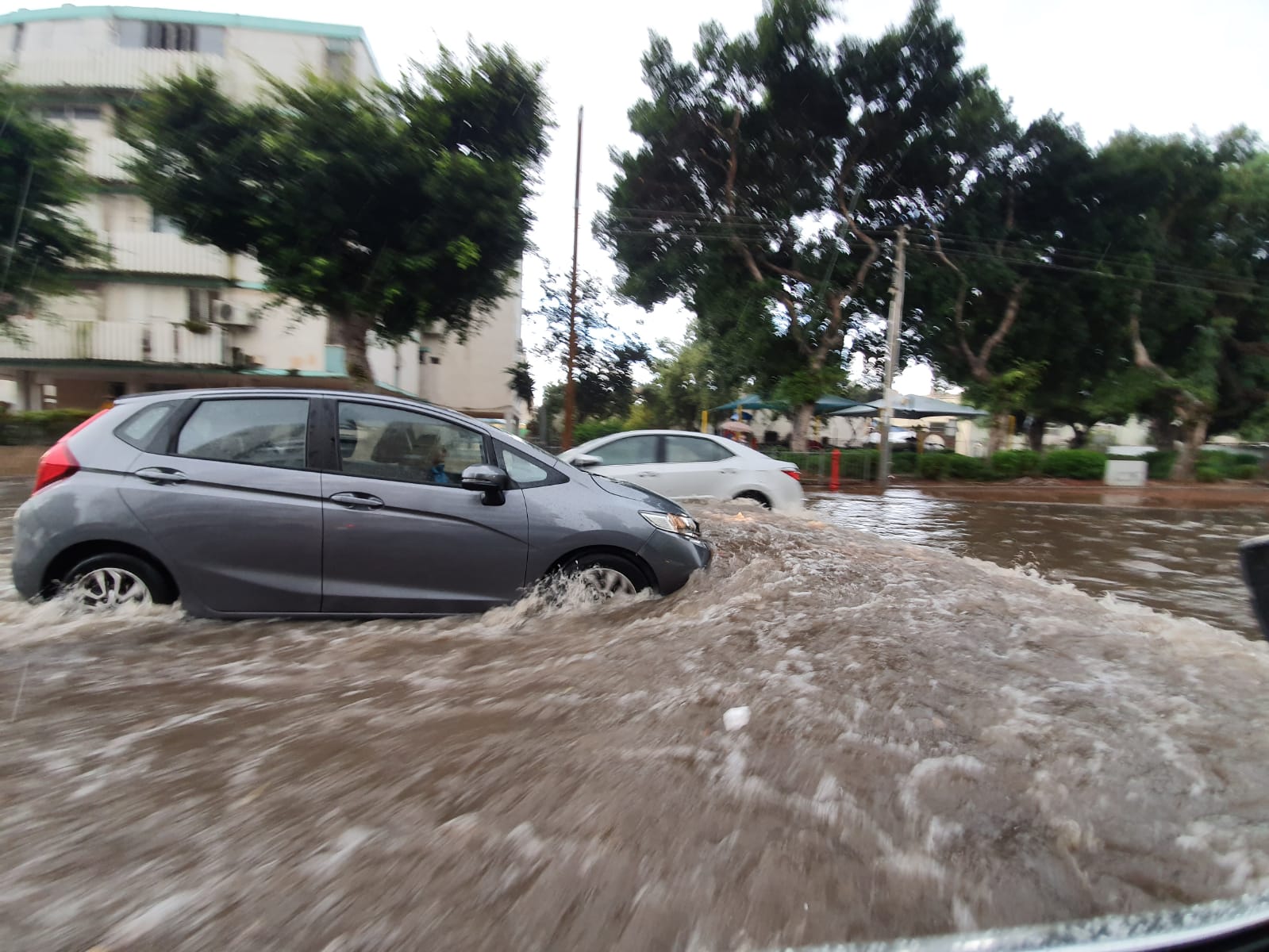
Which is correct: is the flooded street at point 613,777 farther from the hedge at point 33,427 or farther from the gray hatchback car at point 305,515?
the hedge at point 33,427

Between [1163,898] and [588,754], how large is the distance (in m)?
1.67

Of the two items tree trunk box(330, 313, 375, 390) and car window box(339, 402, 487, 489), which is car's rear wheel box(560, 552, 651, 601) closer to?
car window box(339, 402, 487, 489)

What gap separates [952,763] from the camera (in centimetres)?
254

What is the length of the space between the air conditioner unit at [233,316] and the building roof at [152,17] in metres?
8.42

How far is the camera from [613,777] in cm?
242

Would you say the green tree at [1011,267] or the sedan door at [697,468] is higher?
the green tree at [1011,267]

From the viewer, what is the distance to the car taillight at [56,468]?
3.94 metres

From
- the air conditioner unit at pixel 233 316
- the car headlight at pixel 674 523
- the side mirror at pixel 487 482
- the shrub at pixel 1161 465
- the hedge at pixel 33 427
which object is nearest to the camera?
the side mirror at pixel 487 482

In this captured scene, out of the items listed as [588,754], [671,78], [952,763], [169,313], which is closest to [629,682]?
[588,754]

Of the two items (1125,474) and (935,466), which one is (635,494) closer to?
(935,466)

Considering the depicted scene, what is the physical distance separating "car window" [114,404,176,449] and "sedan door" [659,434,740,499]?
17.7 ft

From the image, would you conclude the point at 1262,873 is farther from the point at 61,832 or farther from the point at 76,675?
the point at 76,675

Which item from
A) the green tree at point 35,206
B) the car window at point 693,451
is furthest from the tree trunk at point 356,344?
the car window at point 693,451

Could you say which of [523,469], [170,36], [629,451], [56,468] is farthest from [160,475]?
[170,36]
